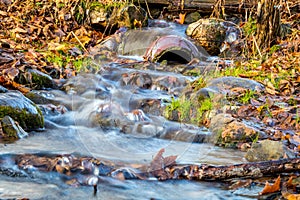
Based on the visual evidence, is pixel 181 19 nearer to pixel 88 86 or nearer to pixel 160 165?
pixel 88 86

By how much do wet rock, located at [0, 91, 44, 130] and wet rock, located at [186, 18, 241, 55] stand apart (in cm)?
523

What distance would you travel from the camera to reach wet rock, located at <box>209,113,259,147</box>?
5.23 meters

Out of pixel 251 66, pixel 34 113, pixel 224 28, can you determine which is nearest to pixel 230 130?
pixel 34 113

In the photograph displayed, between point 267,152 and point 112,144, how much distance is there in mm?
1552

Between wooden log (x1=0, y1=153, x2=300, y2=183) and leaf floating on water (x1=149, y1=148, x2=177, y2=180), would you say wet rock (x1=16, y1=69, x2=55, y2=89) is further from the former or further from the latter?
leaf floating on water (x1=149, y1=148, x2=177, y2=180)

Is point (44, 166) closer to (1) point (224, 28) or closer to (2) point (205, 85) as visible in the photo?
(2) point (205, 85)

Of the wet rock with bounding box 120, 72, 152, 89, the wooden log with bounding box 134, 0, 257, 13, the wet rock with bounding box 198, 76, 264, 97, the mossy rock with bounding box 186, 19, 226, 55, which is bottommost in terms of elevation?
the wet rock with bounding box 120, 72, 152, 89

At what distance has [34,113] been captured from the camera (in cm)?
529

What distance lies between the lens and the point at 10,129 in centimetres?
479

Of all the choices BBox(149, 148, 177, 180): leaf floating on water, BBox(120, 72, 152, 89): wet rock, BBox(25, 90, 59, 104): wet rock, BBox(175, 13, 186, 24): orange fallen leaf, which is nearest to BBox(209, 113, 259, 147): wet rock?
BBox(149, 148, 177, 180): leaf floating on water

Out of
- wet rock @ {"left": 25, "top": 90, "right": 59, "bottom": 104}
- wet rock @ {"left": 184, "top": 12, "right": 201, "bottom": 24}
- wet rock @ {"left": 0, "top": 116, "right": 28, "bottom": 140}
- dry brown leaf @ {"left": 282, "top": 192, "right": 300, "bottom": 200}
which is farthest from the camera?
wet rock @ {"left": 184, "top": 12, "right": 201, "bottom": 24}

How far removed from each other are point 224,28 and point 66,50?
3423 millimetres

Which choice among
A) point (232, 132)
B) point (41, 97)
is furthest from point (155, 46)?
point (232, 132)

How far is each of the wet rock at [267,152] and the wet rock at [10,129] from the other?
2320mm
